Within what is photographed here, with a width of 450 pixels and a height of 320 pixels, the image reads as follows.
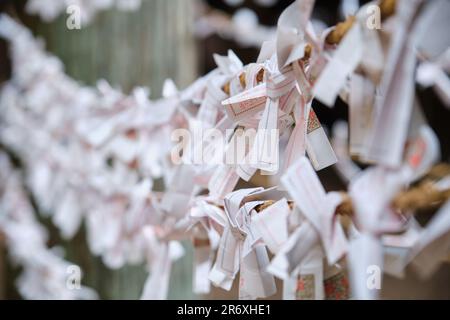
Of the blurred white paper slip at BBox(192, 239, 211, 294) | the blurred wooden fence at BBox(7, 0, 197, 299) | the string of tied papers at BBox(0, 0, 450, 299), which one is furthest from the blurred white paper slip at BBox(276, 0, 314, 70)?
the blurred wooden fence at BBox(7, 0, 197, 299)

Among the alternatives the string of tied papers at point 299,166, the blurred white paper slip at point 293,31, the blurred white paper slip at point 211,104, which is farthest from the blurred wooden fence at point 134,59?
the blurred white paper slip at point 293,31

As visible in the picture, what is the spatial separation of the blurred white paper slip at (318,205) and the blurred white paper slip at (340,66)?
0.09 feet

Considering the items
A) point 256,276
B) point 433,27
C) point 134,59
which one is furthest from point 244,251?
point 134,59

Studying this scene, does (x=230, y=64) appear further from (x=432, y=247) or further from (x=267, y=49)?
(x=432, y=247)

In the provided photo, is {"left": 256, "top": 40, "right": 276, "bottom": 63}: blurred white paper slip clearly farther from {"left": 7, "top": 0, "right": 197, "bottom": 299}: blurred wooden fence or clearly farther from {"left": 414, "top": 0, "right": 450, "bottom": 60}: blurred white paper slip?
{"left": 7, "top": 0, "right": 197, "bottom": 299}: blurred wooden fence

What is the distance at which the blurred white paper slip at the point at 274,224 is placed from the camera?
218mm

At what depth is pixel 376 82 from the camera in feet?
0.64

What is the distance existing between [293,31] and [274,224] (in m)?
0.07

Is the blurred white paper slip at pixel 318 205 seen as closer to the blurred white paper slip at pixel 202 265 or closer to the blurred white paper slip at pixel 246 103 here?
the blurred white paper slip at pixel 246 103

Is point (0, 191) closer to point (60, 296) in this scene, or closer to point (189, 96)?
point (60, 296)

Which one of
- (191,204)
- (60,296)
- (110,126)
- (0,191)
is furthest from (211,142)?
(0,191)

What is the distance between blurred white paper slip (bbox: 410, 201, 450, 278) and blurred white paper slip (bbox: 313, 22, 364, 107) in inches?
1.9

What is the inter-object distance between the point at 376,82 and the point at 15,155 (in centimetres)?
90

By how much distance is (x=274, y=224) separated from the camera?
222mm
